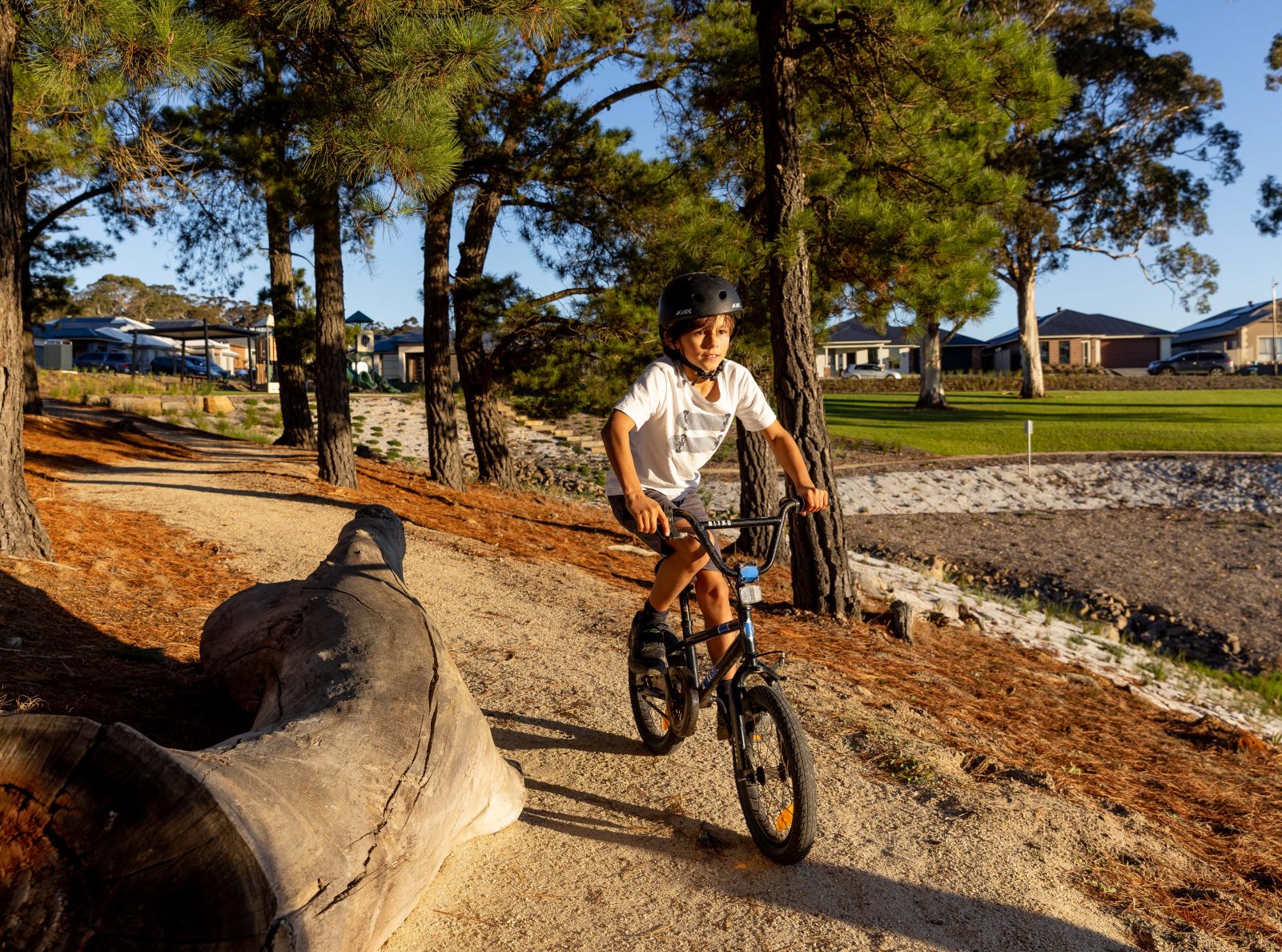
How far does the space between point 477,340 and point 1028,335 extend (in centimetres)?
2916

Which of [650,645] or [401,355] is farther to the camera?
[401,355]

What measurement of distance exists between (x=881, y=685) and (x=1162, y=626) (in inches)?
282

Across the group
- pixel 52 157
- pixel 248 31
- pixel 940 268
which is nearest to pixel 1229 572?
pixel 940 268

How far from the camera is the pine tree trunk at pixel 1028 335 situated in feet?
120

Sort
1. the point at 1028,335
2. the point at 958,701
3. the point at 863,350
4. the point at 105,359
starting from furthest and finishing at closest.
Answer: the point at 863,350, the point at 105,359, the point at 1028,335, the point at 958,701

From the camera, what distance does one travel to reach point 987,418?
3006cm

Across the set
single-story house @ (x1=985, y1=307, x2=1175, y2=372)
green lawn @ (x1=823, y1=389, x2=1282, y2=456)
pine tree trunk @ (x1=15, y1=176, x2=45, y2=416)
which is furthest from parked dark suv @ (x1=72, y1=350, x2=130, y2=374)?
single-story house @ (x1=985, y1=307, x2=1175, y2=372)

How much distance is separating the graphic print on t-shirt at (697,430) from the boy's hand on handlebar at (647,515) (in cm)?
50

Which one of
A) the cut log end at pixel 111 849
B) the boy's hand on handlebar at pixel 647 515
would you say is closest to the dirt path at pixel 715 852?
the cut log end at pixel 111 849

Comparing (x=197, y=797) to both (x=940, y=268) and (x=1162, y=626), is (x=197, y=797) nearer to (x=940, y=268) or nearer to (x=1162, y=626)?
(x=940, y=268)

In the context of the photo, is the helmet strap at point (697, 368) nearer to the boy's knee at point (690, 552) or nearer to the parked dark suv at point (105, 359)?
the boy's knee at point (690, 552)

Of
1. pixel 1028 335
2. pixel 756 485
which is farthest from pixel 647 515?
pixel 1028 335

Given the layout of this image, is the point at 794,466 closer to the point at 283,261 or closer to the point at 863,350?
the point at 283,261

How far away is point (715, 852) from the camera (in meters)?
3.54
